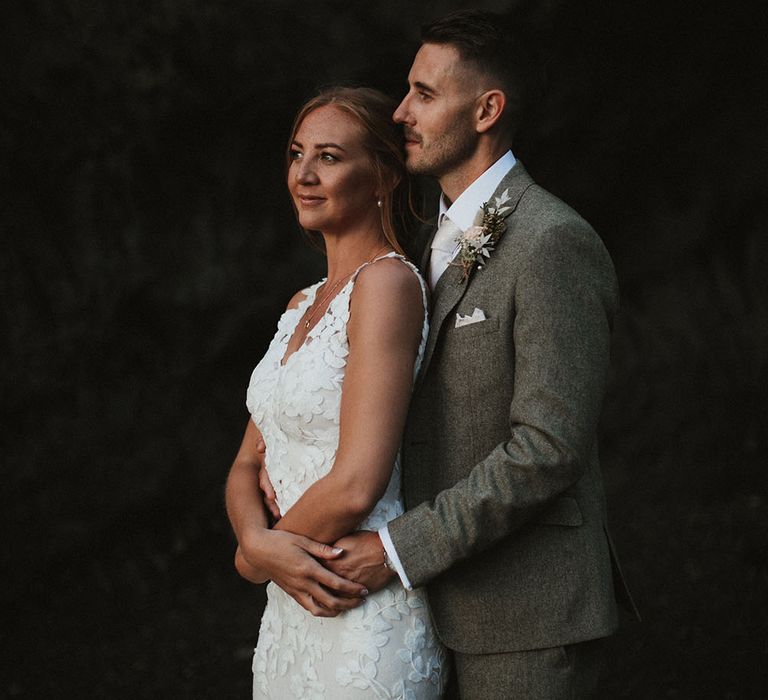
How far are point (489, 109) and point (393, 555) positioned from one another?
1167 millimetres

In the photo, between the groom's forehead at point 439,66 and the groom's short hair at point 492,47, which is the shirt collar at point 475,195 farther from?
the groom's forehead at point 439,66

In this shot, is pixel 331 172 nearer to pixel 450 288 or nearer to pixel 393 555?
pixel 450 288

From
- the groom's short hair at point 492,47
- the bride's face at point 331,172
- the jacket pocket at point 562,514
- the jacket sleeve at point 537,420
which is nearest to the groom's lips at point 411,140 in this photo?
the bride's face at point 331,172

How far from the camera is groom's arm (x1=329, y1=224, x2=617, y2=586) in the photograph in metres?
2.31

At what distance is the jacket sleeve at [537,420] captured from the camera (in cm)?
231

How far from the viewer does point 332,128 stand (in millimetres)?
2812

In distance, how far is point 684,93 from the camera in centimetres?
Result: 614

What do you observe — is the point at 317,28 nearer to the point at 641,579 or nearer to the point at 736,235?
the point at 736,235

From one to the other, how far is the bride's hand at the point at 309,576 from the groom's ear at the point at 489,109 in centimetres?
114

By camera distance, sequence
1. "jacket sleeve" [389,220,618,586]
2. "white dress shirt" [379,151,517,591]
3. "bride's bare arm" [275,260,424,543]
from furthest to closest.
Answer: "white dress shirt" [379,151,517,591], "bride's bare arm" [275,260,424,543], "jacket sleeve" [389,220,618,586]

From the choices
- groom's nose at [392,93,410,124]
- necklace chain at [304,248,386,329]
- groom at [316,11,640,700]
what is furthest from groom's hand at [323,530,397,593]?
groom's nose at [392,93,410,124]

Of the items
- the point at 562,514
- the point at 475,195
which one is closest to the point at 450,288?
the point at 475,195

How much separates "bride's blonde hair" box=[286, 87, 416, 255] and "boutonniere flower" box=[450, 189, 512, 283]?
11.6 inches

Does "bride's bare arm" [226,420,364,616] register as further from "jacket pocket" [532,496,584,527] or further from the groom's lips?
the groom's lips
